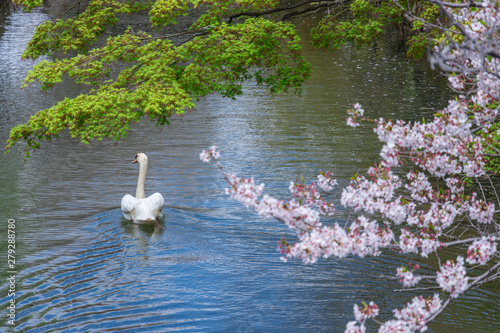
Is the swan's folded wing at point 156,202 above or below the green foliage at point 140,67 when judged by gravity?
below

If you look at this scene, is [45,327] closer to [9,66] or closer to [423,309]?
[423,309]

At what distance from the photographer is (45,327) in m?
8.22

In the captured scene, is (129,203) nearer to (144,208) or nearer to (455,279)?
(144,208)

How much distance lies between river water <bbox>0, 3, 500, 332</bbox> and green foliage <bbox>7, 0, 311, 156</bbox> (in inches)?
86.4

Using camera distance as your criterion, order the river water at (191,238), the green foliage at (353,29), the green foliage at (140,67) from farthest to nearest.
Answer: the green foliage at (353,29) → the green foliage at (140,67) → the river water at (191,238)

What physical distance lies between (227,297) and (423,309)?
4.26 metres

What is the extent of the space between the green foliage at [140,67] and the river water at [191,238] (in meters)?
2.19

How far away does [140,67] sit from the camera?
474 inches

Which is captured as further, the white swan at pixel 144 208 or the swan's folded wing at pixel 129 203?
the swan's folded wing at pixel 129 203

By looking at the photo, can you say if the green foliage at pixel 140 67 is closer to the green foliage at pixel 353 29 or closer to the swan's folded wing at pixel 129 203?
the swan's folded wing at pixel 129 203

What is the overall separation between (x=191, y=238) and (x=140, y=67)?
3788 millimetres

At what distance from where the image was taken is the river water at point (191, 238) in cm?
856

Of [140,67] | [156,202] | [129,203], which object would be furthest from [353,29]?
[129,203]

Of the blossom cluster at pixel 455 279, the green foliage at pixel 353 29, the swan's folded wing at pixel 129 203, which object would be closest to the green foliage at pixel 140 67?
the swan's folded wing at pixel 129 203
